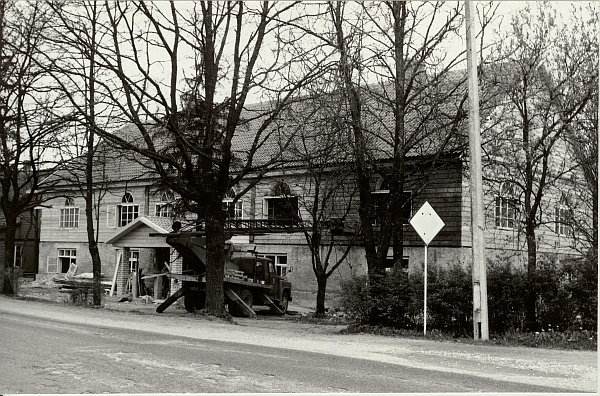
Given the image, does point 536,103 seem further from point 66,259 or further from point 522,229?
point 66,259

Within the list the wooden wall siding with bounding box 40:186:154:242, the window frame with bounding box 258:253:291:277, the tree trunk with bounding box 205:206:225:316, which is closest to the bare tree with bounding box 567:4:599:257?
the tree trunk with bounding box 205:206:225:316

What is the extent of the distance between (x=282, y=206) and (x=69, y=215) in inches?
775

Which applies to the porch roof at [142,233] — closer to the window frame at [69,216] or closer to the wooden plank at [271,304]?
the wooden plank at [271,304]

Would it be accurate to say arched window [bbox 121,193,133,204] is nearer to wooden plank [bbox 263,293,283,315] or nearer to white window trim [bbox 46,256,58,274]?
white window trim [bbox 46,256,58,274]

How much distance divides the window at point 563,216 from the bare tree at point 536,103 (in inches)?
10.4

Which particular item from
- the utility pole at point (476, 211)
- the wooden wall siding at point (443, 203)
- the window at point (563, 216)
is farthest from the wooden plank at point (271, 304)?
the utility pole at point (476, 211)

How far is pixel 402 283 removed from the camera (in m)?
16.1

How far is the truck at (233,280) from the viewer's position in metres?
23.3

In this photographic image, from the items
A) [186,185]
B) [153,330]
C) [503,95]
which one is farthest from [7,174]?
[503,95]

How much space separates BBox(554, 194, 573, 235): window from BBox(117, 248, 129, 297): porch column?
2014 centimetres

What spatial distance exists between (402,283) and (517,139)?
16.7ft

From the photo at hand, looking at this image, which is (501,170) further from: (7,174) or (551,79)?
(7,174)

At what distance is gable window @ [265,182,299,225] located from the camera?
84.4ft

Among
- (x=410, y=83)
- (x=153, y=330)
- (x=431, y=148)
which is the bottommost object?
(x=153, y=330)
